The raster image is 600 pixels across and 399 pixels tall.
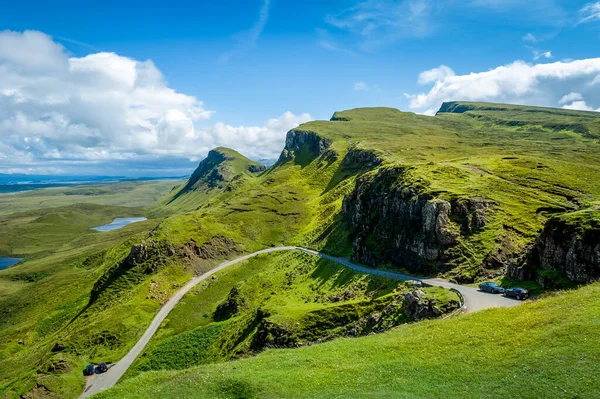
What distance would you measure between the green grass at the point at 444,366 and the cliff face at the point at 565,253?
1594cm

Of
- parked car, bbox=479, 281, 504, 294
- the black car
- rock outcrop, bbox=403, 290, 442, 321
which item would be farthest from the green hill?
the black car

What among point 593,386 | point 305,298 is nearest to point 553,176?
point 305,298

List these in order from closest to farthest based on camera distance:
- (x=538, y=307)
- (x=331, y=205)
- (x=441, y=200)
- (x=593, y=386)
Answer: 1. (x=593, y=386)
2. (x=538, y=307)
3. (x=441, y=200)
4. (x=331, y=205)

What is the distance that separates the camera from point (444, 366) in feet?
92.9

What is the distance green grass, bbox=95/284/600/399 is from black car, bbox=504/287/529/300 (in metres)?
12.3

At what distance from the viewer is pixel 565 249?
1998 inches

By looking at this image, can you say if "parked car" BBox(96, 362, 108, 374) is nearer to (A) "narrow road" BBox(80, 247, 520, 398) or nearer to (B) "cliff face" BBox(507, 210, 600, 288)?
(A) "narrow road" BBox(80, 247, 520, 398)

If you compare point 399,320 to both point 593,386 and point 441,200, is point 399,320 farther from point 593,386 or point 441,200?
point 441,200

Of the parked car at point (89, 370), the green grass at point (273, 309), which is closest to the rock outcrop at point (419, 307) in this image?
the green grass at point (273, 309)

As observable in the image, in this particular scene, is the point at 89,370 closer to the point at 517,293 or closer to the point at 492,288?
the point at 492,288

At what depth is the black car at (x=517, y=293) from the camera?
47.3m

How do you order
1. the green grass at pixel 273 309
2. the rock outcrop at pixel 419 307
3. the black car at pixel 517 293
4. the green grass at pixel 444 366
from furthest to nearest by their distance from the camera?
the green grass at pixel 273 309 < the black car at pixel 517 293 < the rock outcrop at pixel 419 307 < the green grass at pixel 444 366

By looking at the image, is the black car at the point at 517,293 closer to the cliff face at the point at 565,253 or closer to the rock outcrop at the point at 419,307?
the cliff face at the point at 565,253

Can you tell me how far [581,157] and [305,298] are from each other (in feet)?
516
